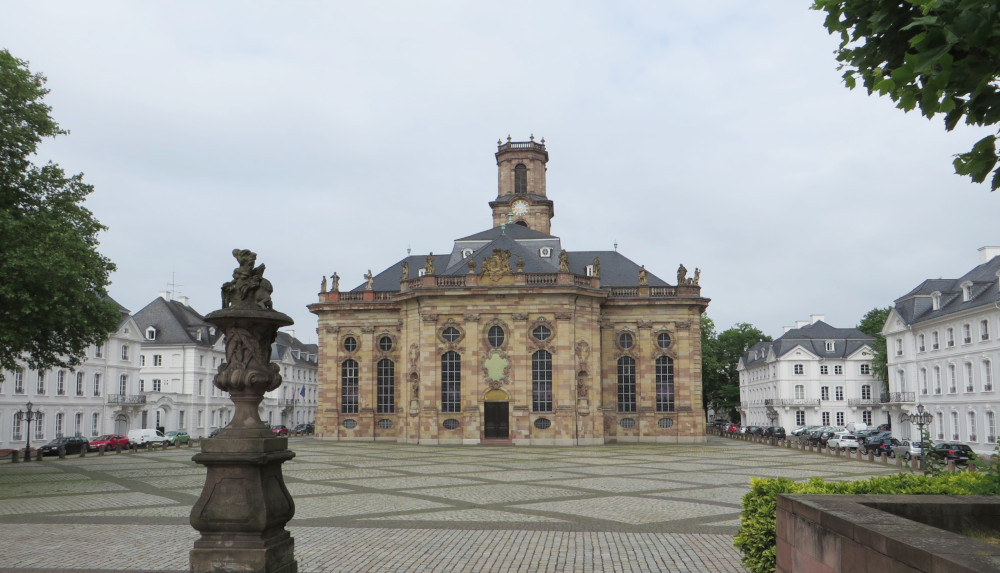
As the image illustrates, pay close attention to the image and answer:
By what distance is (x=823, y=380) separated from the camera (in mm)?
Answer: 85000

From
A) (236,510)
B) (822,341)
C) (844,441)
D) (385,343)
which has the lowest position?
(844,441)

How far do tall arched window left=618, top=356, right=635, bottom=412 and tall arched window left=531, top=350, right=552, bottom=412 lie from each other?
6841 mm

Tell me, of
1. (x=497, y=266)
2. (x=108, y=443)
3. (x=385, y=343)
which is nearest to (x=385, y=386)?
(x=385, y=343)

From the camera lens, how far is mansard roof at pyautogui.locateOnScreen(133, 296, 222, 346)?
237ft

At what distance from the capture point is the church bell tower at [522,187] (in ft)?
239

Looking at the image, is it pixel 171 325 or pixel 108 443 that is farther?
pixel 171 325

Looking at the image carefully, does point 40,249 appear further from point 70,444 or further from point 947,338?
point 947,338

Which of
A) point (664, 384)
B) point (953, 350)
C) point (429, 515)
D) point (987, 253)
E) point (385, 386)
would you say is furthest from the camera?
point (385, 386)

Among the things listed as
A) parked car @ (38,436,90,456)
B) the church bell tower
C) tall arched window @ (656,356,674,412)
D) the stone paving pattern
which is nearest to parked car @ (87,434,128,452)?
parked car @ (38,436,90,456)

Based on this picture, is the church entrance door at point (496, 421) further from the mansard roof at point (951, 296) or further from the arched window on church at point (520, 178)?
the mansard roof at point (951, 296)

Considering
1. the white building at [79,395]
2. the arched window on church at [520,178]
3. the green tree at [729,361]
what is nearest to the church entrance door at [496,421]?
the white building at [79,395]

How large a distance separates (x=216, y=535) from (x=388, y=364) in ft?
160

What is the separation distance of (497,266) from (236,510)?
43117 millimetres

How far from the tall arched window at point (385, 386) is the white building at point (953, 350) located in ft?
121
